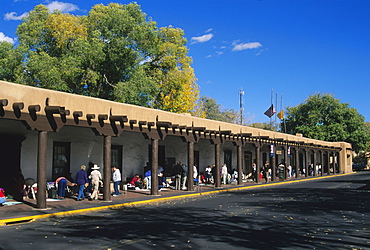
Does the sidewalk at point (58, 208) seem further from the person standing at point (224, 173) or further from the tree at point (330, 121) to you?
the tree at point (330, 121)

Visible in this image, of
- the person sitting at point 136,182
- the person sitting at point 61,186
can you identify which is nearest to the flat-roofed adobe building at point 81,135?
the person sitting at point 136,182

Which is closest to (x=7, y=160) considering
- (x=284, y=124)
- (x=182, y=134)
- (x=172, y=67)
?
(x=182, y=134)

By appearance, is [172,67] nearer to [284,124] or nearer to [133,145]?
[133,145]

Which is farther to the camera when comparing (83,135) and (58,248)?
(83,135)

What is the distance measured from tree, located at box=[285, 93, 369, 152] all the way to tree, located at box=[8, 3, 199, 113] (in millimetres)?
30122

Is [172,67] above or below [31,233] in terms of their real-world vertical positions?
above

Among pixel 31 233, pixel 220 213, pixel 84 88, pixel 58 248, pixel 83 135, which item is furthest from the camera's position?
pixel 84 88

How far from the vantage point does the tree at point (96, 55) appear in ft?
105

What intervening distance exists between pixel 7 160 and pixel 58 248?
9.67 m

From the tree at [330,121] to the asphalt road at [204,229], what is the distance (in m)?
49.5

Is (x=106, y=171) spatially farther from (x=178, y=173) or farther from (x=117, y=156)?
(x=178, y=173)

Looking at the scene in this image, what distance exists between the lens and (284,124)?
221 ft

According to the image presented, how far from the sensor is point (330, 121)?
62.6 metres

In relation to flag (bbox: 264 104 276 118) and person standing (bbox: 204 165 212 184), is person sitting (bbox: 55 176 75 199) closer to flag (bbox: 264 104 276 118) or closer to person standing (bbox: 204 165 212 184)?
person standing (bbox: 204 165 212 184)
